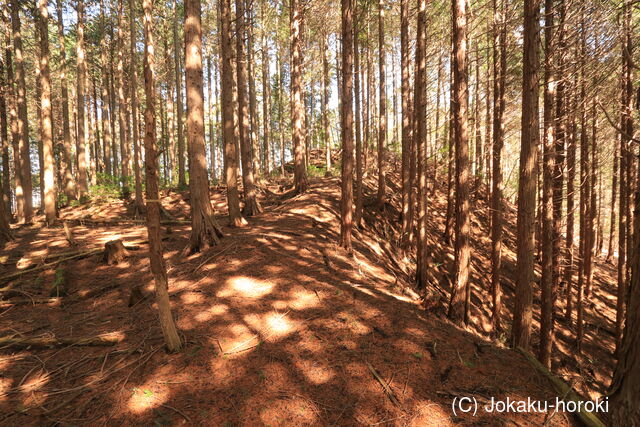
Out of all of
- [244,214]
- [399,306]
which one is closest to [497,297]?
[399,306]

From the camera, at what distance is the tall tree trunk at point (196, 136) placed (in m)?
7.50

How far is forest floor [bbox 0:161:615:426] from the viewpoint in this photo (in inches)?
136

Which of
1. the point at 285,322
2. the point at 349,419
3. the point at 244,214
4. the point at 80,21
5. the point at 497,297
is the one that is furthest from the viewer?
the point at 80,21

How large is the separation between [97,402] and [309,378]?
2.39 m

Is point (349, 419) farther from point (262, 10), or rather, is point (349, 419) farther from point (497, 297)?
point (262, 10)

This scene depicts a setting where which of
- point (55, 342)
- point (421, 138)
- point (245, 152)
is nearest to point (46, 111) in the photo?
point (245, 152)

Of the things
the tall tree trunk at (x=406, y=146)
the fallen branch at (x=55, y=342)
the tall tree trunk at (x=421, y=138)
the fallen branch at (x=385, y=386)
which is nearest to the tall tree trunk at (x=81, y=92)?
the fallen branch at (x=55, y=342)

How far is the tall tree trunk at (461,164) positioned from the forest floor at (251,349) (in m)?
0.83

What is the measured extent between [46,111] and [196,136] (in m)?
8.81

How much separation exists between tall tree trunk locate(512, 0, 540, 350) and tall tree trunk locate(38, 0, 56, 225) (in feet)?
50.5

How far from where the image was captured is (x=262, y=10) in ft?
69.1

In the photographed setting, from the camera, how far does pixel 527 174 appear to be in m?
5.73

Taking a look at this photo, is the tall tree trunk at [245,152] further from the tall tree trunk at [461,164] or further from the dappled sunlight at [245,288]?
the tall tree trunk at [461,164]

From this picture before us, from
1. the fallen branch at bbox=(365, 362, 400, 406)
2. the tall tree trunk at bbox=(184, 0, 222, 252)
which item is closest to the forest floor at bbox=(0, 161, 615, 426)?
the fallen branch at bbox=(365, 362, 400, 406)
